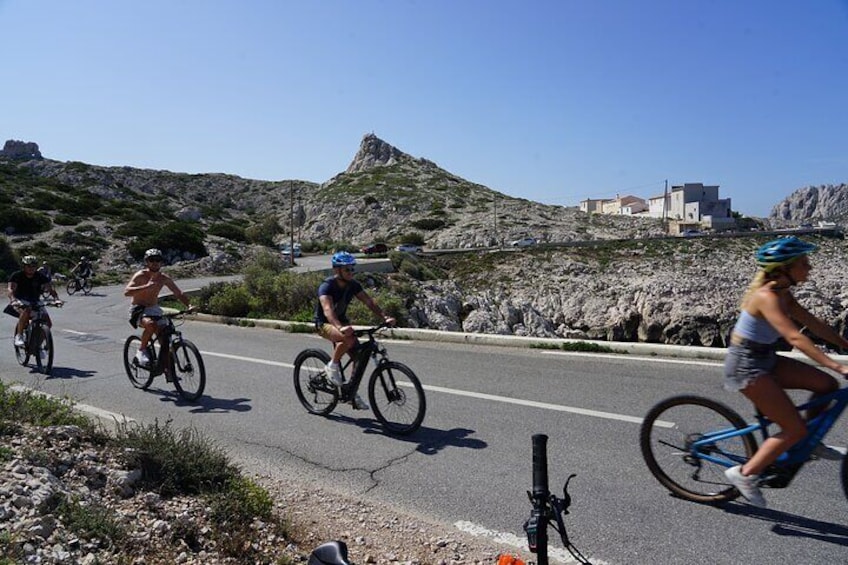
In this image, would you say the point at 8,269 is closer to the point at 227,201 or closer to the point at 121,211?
the point at 121,211

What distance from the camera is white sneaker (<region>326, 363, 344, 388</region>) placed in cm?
671

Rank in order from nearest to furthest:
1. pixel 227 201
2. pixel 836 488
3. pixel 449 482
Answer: pixel 836 488, pixel 449 482, pixel 227 201

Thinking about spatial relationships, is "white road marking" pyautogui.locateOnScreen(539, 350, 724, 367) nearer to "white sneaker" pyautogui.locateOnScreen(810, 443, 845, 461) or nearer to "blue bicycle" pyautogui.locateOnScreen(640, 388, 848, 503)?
"blue bicycle" pyautogui.locateOnScreen(640, 388, 848, 503)

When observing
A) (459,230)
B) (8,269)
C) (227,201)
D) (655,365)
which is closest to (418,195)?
(459,230)

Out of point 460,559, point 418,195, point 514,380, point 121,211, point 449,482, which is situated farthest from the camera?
point 418,195

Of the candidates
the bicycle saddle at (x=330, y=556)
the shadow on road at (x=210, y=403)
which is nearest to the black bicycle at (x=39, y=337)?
the shadow on road at (x=210, y=403)

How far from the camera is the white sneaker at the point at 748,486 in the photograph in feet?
13.4

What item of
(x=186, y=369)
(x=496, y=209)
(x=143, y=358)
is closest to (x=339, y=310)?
(x=186, y=369)

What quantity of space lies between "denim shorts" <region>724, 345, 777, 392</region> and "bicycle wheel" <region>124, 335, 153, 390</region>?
25.0 feet

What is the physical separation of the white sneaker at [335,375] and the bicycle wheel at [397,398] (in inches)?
15.2

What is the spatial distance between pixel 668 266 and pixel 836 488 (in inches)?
1638

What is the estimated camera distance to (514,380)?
841cm

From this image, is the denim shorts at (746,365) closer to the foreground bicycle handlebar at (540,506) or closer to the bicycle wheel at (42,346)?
the foreground bicycle handlebar at (540,506)

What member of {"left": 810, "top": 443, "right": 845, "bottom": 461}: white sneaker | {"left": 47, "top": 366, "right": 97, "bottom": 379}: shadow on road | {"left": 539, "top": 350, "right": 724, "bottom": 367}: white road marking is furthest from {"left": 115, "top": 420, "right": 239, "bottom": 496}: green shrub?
{"left": 539, "top": 350, "right": 724, "bottom": 367}: white road marking
